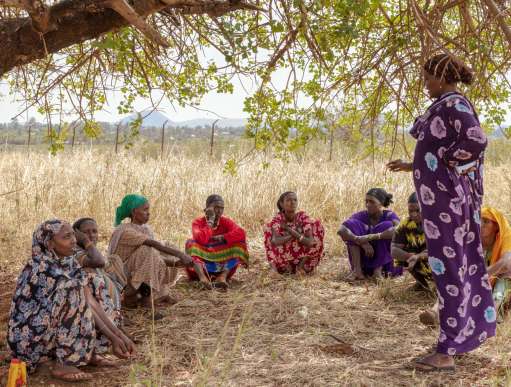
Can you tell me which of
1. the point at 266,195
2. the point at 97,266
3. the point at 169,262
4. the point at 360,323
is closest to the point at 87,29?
the point at 97,266

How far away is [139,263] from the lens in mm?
5555

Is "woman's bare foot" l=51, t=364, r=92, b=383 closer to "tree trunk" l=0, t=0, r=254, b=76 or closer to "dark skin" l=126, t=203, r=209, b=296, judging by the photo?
"dark skin" l=126, t=203, r=209, b=296

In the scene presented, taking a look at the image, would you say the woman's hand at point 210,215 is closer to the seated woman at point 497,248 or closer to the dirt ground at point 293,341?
the dirt ground at point 293,341

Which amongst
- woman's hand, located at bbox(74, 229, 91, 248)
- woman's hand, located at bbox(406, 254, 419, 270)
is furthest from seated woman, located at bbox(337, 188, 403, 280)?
woman's hand, located at bbox(74, 229, 91, 248)

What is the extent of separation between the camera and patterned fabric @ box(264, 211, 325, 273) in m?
6.75

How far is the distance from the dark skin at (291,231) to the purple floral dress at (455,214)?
2.77 metres

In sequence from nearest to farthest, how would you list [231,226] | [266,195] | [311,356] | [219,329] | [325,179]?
[311,356] < [219,329] < [231,226] < [266,195] < [325,179]

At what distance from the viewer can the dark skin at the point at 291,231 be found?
6.66 metres

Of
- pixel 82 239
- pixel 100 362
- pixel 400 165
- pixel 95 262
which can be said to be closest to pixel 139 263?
pixel 82 239

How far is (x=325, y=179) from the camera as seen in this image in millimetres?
9961

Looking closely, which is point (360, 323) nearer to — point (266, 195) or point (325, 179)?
point (266, 195)

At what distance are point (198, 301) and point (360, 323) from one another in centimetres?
150

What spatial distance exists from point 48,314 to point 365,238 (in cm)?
341

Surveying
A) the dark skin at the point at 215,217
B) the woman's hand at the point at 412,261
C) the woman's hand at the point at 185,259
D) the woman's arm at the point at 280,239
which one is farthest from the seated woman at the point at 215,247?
the woman's hand at the point at 412,261
